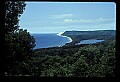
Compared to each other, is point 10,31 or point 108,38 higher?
point 10,31

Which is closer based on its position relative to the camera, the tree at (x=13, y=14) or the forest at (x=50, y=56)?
the tree at (x=13, y=14)

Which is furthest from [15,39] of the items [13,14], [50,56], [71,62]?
[71,62]

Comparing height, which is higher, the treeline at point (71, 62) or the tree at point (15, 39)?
the tree at point (15, 39)

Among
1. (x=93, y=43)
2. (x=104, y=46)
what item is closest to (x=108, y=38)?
(x=104, y=46)

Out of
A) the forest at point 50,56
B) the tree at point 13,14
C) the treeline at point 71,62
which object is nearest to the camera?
the tree at point 13,14

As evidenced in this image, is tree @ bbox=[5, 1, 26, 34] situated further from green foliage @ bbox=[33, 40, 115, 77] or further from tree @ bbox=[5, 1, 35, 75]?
green foliage @ bbox=[33, 40, 115, 77]

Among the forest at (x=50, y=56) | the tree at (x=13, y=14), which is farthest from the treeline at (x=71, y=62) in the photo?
the tree at (x=13, y=14)

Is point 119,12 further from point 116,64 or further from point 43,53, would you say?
point 43,53

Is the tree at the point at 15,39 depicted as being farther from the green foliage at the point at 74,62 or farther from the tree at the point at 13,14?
the green foliage at the point at 74,62
